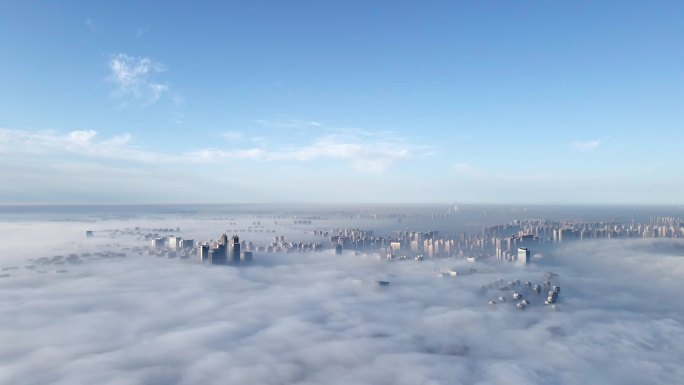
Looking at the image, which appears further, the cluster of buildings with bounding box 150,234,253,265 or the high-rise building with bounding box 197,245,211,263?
the high-rise building with bounding box 197,245,211,263

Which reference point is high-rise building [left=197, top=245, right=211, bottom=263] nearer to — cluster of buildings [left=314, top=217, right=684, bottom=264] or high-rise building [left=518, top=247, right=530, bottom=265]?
cluster of buildings [left=314, top=217, right=684, bottom=264]

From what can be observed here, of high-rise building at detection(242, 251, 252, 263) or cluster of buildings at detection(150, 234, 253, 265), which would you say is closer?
cluster of buildings at detection(150, 234, 253, 265)

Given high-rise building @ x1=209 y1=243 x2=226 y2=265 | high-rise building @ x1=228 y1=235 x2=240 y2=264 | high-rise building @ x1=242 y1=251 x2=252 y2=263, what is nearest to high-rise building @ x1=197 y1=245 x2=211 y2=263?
high-rise building @ x1=209 y1=243 x2=226 y2=265

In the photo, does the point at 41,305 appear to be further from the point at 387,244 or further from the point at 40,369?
→ the point at 387,244

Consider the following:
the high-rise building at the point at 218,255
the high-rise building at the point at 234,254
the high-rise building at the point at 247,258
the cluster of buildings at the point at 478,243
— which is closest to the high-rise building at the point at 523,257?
the cluster of buildings at the point at 478,243

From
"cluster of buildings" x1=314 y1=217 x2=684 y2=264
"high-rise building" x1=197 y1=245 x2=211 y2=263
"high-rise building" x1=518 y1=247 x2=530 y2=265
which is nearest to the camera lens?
"high-rise building" x1=518 y1=247 x2=530 y2=265

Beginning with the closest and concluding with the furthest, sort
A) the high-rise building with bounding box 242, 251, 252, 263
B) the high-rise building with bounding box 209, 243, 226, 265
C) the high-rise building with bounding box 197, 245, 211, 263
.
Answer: the high-rise building with bounding box 209, 243, 226, 265, the high-rise building with bounding box 242, 251, 252, 263, the high-rise building with bounding box 197, 245, 211, 263

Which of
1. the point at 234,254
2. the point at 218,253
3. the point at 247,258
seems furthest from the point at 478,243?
the point at 218,253

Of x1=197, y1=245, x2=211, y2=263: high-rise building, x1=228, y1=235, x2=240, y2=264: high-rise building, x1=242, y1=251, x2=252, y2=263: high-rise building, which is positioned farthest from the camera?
x1=197, y1=245, x2=211, y2=263: high-rise building

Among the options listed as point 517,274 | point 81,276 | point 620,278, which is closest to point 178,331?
point 81,276

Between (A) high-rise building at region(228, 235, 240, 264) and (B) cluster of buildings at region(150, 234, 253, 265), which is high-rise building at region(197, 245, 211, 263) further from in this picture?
(A) high-rise building at region(228, 235, 240, 264)

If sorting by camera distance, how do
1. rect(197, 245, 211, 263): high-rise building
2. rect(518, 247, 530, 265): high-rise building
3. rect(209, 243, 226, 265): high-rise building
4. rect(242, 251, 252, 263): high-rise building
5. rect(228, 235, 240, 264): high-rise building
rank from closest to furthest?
1. rect(209, 243, 226, 265): high-rise building
2. rect(518, 247, 530, 265): high-rise building
3. rect(228, 235, 240, 264): high-rise building
4. rect(242, 251, 252, 263): high-rise building
5. rect(197, 245, 211, 263): high-rise building

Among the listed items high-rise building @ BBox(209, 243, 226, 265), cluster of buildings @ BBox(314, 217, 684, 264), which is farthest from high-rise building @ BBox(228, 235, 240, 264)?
cluster of buildings @ BBox(314, 217, 684, 264)
